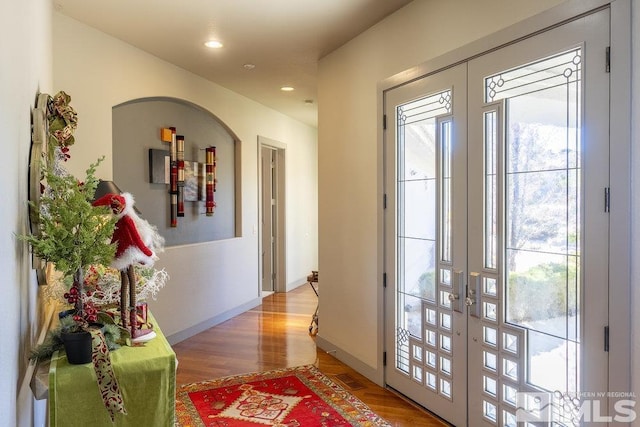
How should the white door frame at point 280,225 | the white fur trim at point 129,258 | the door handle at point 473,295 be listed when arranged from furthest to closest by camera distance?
the white door frame at point 280,225 → the door handle at point 473,295 → the white fur trim at point 129,258

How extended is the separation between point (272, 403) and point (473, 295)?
5.39 ft

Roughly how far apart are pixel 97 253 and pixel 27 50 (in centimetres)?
83

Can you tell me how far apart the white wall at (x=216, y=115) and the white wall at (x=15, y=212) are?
188cm

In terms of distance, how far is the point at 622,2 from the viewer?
1.81 m

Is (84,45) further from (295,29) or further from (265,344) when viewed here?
(265,344)

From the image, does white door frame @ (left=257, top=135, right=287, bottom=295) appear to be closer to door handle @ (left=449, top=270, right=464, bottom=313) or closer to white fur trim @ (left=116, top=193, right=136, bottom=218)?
Result: door handle @ (left=449, top=270, right=464, bottom=313)

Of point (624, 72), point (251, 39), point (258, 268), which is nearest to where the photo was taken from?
point (624, 72)

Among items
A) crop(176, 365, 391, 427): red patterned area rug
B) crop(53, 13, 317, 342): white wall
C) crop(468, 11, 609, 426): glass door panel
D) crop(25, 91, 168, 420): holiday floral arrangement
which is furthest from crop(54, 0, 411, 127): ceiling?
crop(176, 365, 391, 427): red patterned area rug

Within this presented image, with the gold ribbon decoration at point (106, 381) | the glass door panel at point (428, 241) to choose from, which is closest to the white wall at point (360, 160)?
the glass door panel at point (428, 241)

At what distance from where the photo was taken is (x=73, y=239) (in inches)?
58.4

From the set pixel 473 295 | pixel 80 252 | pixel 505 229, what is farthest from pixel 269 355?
pixel 80 252

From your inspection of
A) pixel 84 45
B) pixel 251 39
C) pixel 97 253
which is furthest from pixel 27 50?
pixel 251 39

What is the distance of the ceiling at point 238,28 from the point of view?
320 centimetres

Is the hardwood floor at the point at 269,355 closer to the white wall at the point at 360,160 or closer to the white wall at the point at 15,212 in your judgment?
the white wall at the point at 360,160
